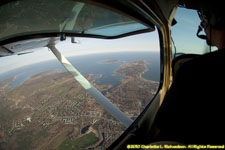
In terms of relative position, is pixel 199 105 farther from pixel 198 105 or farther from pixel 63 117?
pixel 63 117

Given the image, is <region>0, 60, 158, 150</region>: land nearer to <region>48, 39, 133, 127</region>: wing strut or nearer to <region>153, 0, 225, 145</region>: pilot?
<region>48, 39, 133, 127</region>: wing strut

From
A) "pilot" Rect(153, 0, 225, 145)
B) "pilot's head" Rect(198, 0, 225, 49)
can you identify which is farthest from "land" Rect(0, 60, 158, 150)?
"pilot's head" Rect(198, 0, 225, 49)

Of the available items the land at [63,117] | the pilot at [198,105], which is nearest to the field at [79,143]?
the land at [63,117]

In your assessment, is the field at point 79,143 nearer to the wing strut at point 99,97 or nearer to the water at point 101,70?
the wing strut at point 99,97

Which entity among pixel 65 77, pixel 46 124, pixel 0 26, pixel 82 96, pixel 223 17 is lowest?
pixel 46 124

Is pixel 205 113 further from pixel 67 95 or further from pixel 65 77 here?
pixel 65 77

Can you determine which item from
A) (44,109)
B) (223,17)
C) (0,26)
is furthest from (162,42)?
(44,109)
